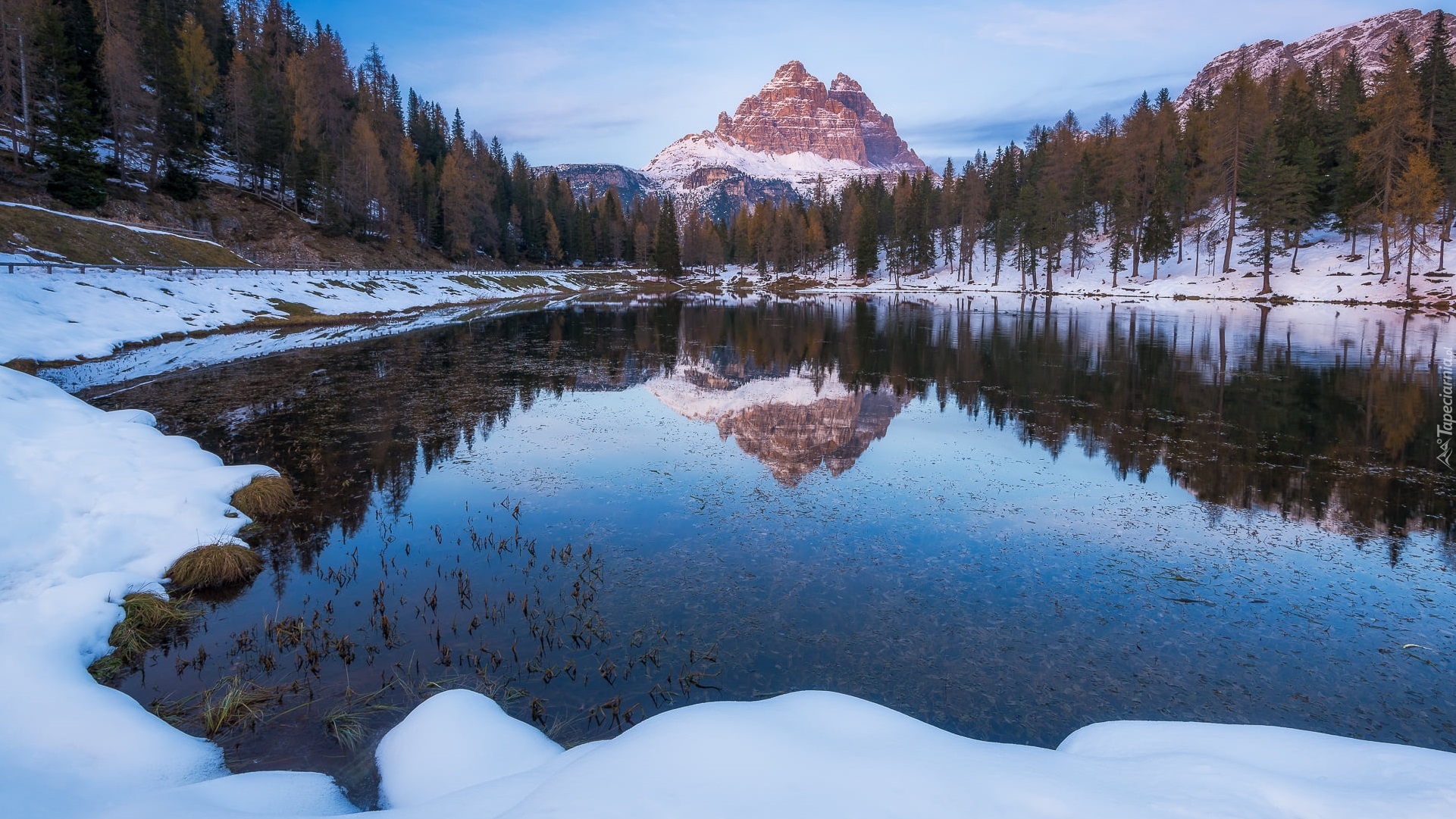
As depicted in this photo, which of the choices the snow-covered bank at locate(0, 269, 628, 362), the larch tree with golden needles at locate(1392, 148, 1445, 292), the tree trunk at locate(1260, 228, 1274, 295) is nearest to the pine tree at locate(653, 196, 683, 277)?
the snow-covered bank at locate(0, 269, 628, 362)

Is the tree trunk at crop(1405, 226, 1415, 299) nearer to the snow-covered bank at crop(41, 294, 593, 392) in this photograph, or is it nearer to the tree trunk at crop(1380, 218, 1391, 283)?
the tree trunk at crop(1380, 218, 1391, 283)

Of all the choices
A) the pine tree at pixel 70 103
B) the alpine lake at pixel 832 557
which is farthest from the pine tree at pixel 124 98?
the alpine lake at pixel 832 557

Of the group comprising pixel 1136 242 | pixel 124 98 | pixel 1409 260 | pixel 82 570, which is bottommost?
pixel 82 570

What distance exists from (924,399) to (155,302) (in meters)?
39.8

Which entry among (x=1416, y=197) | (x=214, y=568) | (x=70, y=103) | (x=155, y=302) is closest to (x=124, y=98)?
(x=70, y=103)

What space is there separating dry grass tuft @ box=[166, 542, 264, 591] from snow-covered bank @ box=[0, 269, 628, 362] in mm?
21375

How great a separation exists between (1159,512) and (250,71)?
9262 cm

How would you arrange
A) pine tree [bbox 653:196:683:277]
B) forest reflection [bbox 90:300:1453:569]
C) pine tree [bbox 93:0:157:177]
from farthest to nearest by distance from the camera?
pine tree [bbox 653:196:683:277], pine tree [bbox 93:0:157:177], forest reflection [bbox 90:300:1453:569]

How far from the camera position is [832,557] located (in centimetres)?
1112

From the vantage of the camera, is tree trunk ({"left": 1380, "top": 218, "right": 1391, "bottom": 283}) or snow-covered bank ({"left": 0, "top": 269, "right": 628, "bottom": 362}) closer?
snow-covered bank ({"left": 0, "top": 269, "right": 628, "bottom": 362})

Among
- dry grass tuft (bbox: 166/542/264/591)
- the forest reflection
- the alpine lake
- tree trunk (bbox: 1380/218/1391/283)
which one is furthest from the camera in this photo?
tree trunk (bbox: 1380/218/1391/283)

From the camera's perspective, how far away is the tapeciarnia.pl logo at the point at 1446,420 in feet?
52.6

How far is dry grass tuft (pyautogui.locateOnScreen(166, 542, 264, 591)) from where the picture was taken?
32.9ft

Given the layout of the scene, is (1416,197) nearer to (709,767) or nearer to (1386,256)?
(1386,256)
